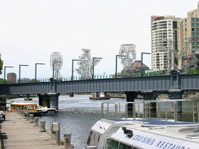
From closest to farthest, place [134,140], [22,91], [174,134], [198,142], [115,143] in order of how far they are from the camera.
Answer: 1. [198,142]
2. [174,134]
3. [134,140]
4. [115,143]
5. [22,91]

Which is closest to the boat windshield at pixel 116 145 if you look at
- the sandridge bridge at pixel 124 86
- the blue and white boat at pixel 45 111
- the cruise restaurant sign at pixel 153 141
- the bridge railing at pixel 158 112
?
the cruise restaurant sign at pixel 153 141

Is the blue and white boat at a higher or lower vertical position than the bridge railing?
lower

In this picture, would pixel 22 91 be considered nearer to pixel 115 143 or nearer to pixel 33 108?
pixel 33 108

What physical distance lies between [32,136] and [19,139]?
1828 millimetres

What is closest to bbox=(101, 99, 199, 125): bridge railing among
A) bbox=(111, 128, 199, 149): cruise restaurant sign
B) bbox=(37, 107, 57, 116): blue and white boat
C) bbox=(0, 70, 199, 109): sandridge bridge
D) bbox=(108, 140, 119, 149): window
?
bbox=(108, 140, 119, 149): window

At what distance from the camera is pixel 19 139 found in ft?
94.3

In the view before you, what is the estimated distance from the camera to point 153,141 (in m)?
9.05

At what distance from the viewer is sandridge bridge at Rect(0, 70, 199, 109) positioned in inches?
2857

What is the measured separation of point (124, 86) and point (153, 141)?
73.8 meters

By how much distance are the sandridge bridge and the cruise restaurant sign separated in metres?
61.9

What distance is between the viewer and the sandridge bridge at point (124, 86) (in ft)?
238

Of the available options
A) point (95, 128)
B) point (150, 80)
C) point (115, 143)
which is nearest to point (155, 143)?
point (115, 143)

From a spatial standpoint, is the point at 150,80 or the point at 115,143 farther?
the point at 150,80

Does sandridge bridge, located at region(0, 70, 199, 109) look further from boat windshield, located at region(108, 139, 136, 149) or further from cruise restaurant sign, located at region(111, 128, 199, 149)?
cruise restaurant sign, located at region(111, 128, 199, 149)
